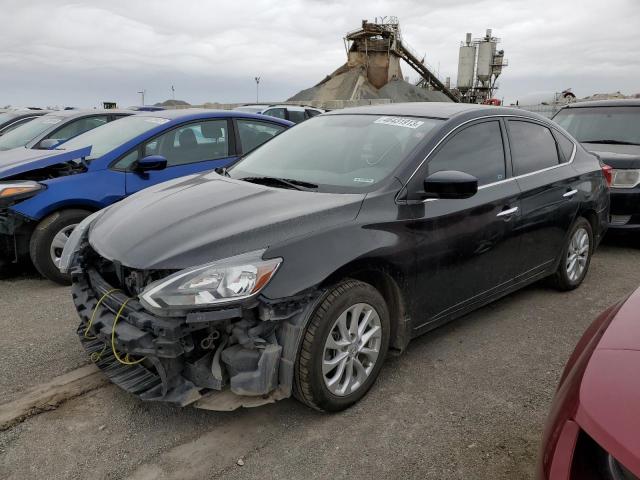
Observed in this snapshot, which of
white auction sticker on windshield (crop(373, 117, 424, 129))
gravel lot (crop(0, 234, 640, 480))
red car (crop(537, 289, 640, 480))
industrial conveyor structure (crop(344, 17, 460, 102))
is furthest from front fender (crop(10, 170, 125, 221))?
industrial conveyor structure (crop(344, 17, 460, 102))

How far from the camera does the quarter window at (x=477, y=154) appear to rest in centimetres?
334

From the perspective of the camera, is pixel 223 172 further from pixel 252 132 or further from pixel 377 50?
pixel 377 50

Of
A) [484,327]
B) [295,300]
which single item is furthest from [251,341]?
[484,327]

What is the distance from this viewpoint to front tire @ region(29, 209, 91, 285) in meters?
4.64

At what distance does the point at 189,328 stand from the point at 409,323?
1.37 m

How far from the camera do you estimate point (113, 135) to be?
555 centimetres

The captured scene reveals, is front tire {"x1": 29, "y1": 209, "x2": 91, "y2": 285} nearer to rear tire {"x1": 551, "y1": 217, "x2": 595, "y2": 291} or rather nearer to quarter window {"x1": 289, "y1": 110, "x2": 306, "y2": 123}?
rear tire {"x1": 551, "y1": 217, "x2": 595, "y2": 291}

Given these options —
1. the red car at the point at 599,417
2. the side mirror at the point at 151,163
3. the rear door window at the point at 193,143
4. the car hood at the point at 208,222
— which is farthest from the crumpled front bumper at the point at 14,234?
the red car at the point at 599,417

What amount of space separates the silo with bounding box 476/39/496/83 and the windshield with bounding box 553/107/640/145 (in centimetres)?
6027

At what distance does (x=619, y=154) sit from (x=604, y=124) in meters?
1.04

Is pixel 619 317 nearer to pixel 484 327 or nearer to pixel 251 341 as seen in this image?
pixel 251 341

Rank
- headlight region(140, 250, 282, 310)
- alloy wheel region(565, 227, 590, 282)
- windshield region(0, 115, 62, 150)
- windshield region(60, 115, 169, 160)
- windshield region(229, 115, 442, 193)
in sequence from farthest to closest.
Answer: windshield region(0, 115, 62, 150)
windshield region(60, 115, 169, 160)
alloy wheel region(565, 227, 590, 282)
windshield region(229, 115, 442, 193)
headlight region(140, 250, 282, 310)

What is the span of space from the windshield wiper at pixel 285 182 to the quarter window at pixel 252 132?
2.61 meters

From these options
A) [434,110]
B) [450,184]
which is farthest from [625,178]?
[450,184]
